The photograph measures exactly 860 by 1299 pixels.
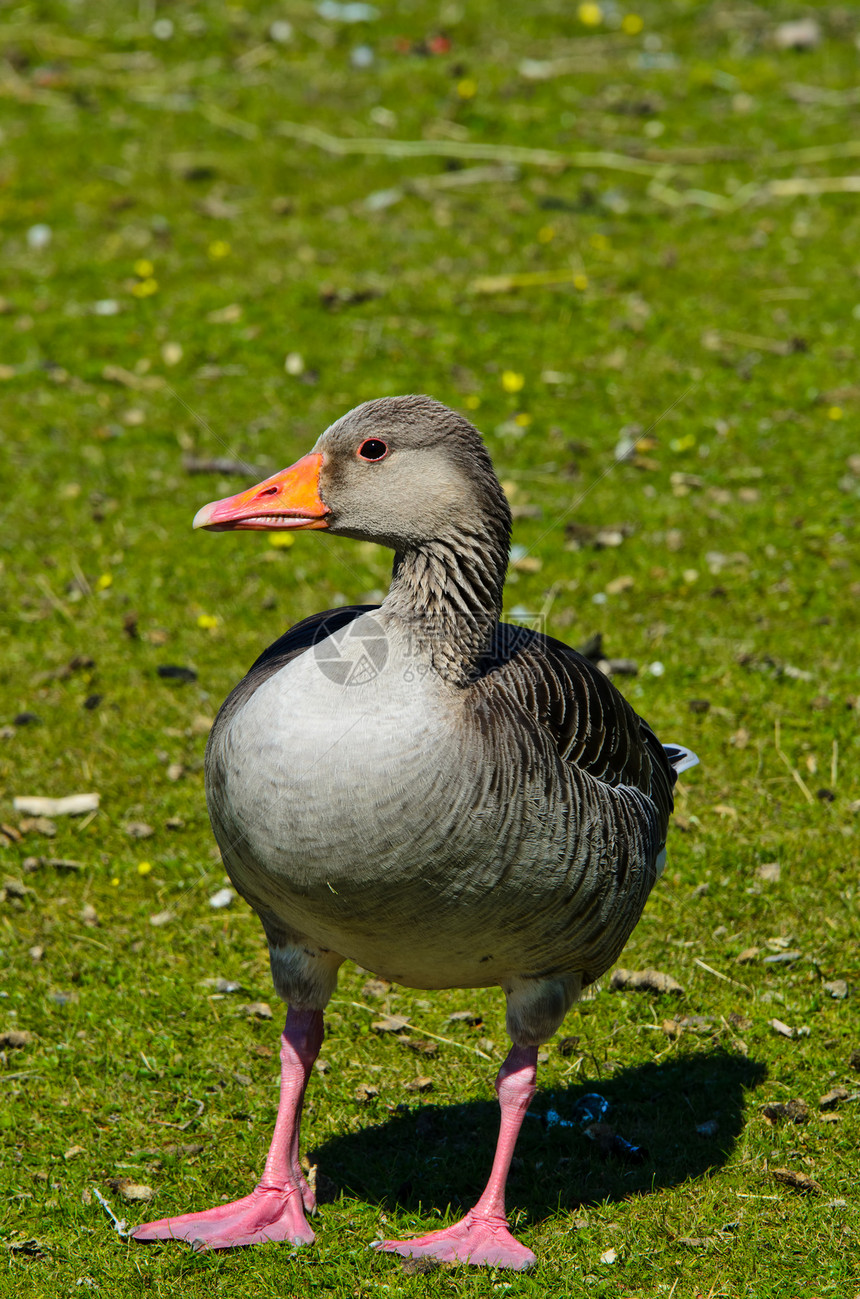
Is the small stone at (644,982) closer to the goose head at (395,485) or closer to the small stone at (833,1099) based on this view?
the small stone at (833,1099)

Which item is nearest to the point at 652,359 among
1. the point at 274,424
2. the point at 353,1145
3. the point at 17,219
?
the point at 274,424

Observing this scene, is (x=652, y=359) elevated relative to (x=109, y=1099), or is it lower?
elevated

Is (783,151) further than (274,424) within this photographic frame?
Yes

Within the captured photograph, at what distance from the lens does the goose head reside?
4.41 m

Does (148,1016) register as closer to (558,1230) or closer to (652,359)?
(558,1230)

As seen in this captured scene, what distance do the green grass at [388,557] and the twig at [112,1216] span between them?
38 millimetres

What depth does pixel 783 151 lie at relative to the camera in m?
14.4

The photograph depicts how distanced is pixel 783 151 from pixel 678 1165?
1223 cm

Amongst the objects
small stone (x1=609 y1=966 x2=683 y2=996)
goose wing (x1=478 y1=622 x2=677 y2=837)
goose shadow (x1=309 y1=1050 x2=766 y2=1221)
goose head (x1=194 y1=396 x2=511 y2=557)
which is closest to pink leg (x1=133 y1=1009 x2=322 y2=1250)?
goose shadow (x1=309 y1=1050 x2=766 y2=1221)

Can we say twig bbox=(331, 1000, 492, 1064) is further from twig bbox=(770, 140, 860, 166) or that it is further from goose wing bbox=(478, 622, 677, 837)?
twig bbox=(770, 140, 860, 166)

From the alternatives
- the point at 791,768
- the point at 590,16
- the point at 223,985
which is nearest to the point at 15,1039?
the point at 223,985

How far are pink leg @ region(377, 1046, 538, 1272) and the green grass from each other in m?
0.06

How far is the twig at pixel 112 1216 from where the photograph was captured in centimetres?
478

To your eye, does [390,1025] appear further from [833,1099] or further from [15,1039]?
[833,1099]
